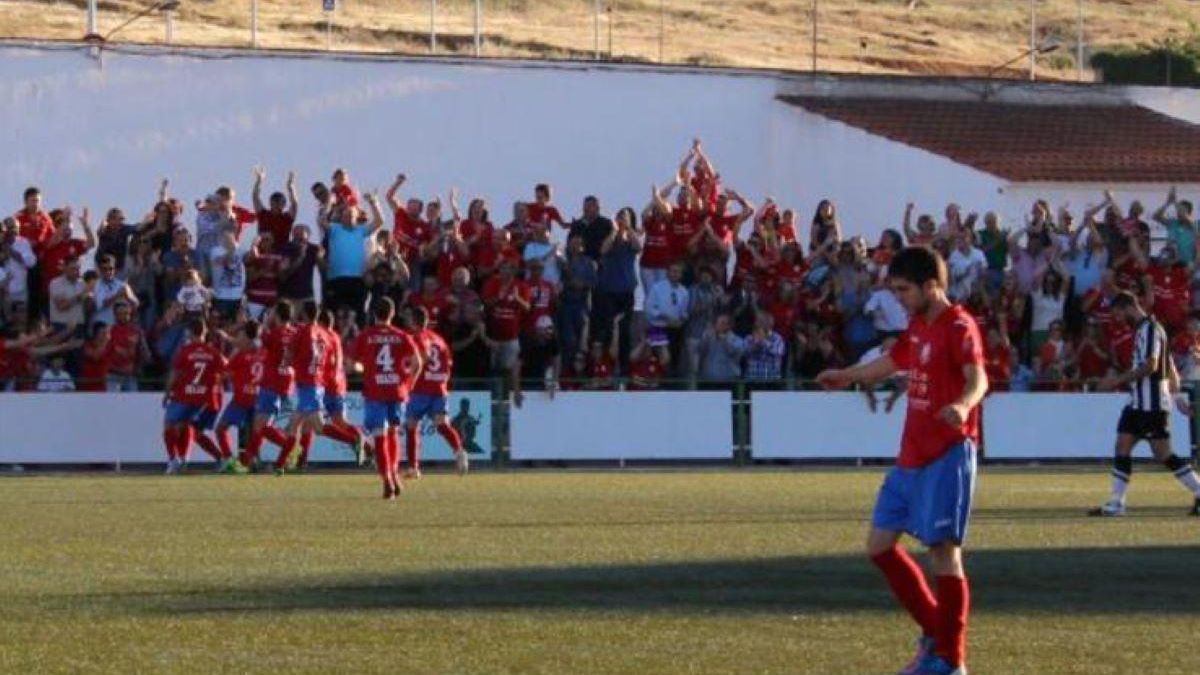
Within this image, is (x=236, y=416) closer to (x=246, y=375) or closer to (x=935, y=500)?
(x=246, y=375)

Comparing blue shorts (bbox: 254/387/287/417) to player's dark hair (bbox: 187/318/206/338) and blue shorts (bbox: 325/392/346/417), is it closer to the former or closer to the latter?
player's dark hair (bbox: 187/318/206/338)

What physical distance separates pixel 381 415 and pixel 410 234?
7.45m

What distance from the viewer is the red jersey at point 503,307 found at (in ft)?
108

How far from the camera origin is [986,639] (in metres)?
13.4

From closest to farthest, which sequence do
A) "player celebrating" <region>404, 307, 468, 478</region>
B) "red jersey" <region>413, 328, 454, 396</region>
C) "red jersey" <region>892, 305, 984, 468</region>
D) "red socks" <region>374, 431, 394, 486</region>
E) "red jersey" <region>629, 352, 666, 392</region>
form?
1. "red jersey" <region>892, 305, 984, 468</region>
2. "red socks" <region>374, 431, 394, 486</region>
3. "player celebrating" <region>404, 307, 468, 478</region>
4. "red jersey" <region>413, 328, 454, 396</region>
5. "red jersey" <region>629, 352, 666, 392</region>

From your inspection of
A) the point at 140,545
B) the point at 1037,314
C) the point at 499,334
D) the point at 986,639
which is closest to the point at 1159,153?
the point at 1037,314

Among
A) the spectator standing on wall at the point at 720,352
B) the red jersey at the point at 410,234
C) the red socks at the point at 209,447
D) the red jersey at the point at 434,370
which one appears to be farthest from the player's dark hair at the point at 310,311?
the spectator standing on wall at the point at 720,352

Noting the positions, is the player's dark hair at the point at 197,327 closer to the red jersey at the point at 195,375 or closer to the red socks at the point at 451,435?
the red jersey at the point at 195,375

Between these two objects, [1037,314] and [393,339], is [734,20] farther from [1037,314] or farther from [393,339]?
[393,339]

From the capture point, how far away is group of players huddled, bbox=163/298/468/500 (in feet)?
87.6

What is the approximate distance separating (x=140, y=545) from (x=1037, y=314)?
19.1 meters

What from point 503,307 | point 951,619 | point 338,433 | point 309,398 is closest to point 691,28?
point 503,307

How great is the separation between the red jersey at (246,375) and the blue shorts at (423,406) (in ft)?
10.3

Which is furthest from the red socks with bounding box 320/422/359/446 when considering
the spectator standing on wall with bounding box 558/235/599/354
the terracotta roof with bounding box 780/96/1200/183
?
Answer: the terracotta roof with bounding box 780/96/1200/183
